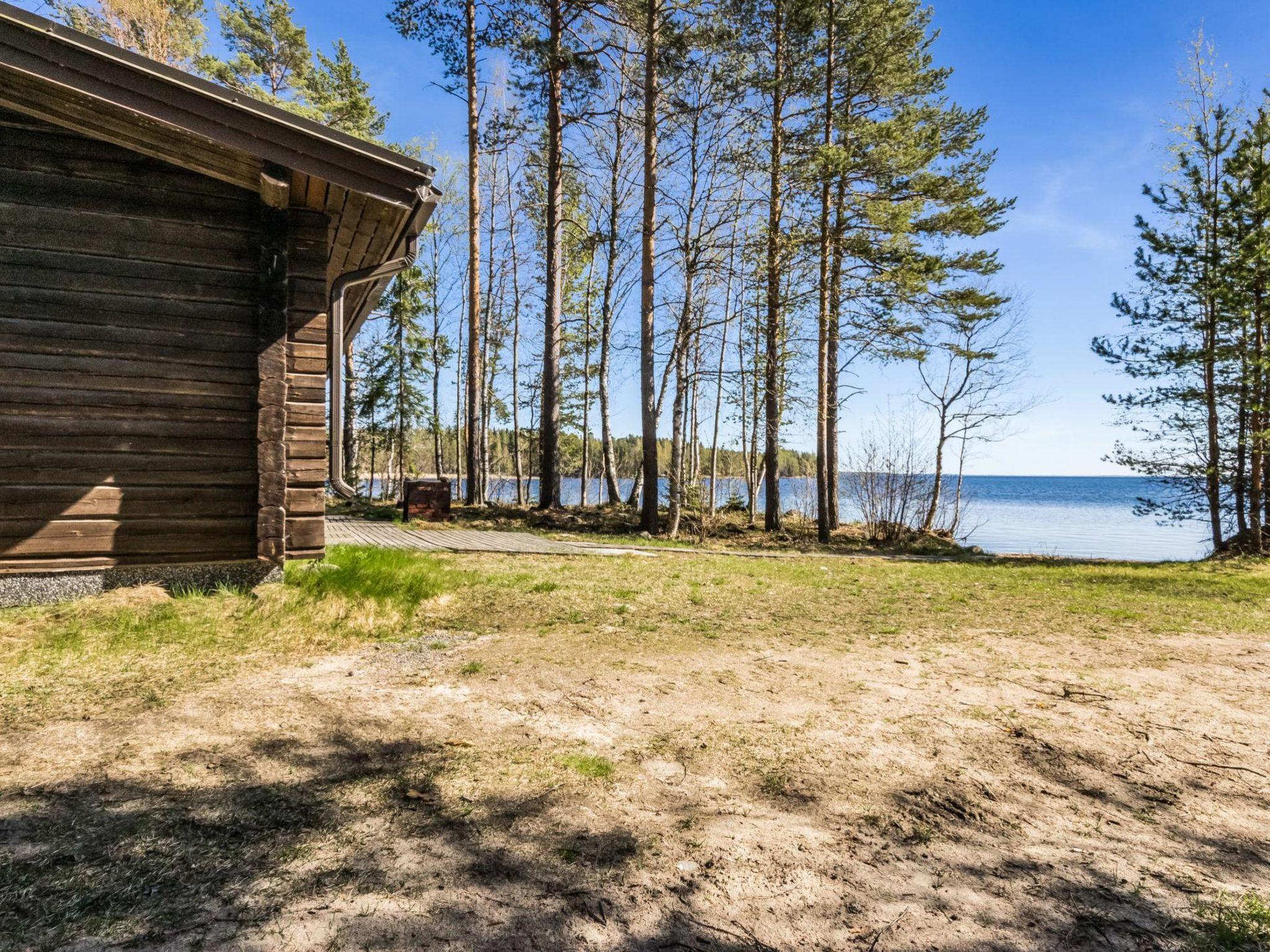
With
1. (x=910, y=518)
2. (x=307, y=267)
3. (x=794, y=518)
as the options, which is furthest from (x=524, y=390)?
(x=307, y=267)

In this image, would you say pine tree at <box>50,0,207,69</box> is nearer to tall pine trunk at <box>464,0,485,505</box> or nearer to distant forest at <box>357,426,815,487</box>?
tall pine trunk at <box>464,0,485,505</box>

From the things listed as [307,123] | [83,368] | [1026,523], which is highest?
[307,123]

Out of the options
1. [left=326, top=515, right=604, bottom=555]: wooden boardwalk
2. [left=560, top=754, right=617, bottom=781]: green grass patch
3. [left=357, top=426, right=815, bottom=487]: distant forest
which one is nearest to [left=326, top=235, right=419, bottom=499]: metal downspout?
[left=326, top=515, right=604, bottom=555]: wooden boardwalk

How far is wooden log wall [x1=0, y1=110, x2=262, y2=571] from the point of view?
497 centimetres

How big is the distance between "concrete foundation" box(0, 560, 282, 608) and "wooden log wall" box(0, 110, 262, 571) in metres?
0.08

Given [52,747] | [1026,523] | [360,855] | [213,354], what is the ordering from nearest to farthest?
1. [360,855]
2. [52,747]
3. [213,354]
4. [1026,523]

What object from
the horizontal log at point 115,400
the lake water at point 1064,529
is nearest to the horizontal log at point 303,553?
the horizontal log at point 115,400

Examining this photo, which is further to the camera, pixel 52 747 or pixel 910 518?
pixel 910 518

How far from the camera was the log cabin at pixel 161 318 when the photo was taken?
485 centimetres

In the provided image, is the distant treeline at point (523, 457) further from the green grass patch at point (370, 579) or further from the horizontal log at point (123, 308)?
the horizontal log at point (123, 308)

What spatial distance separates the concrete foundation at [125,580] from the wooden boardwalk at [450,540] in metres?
2.92

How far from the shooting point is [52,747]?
9.32 feet

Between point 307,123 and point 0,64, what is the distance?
179cm

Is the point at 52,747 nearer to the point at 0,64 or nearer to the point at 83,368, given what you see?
the point at 83,368
